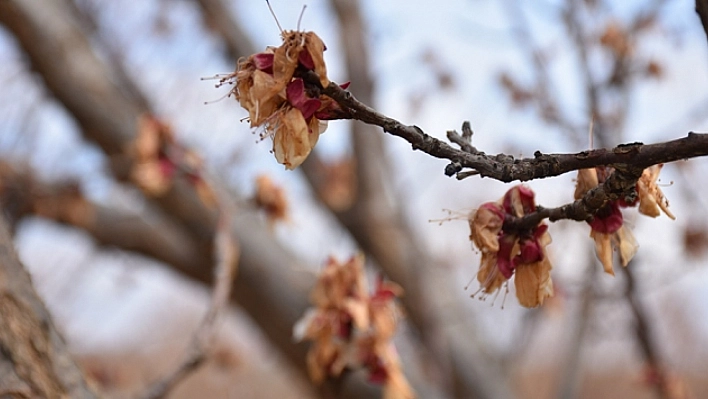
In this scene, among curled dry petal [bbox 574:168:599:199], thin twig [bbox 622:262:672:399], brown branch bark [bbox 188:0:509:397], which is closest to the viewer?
curled dry petal [bbox 574:168:599:199]

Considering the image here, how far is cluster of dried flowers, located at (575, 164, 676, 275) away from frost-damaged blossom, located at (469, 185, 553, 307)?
0.04 metres

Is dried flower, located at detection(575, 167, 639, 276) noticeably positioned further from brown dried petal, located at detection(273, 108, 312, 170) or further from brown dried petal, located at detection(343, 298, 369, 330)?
brown dried petal, located at detection(343, 298, 369, 330)

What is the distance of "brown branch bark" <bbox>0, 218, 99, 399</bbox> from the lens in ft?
2.06

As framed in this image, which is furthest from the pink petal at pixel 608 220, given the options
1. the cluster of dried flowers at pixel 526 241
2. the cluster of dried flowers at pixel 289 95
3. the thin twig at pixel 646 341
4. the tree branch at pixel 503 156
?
the thin twig at pixel 646 341

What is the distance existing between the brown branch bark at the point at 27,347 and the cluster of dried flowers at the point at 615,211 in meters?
0.56

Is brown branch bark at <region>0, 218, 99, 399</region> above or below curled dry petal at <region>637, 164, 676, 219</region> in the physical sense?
below

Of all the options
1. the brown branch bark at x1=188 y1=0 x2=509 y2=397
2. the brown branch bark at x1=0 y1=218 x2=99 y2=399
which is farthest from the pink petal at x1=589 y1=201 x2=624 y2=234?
the brown branch bark at x1=188 y1=0 x2=509 y2=397

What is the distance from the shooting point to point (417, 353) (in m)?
2.67

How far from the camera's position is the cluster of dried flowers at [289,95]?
16.9 inches

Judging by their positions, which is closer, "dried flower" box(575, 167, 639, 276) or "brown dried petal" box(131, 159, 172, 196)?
"dried flower" box(575, 167, 639, 276)

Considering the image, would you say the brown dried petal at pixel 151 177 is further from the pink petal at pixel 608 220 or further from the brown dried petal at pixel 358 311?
the pink petal at pixel 608 220

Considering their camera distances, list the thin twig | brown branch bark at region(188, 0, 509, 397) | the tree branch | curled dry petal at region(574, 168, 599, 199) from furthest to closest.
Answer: brown branch bark at region(188, 0, 509, 397) < the thin twig < curled dry petal at region(574, 168, 599, 199) < the tree branch

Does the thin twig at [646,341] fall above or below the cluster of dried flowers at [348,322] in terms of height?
above

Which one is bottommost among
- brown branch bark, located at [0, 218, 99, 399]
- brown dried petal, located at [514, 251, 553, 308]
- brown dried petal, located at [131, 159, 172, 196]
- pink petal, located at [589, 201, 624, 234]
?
brown branch bark, located at [0, 218, 99, 399]
